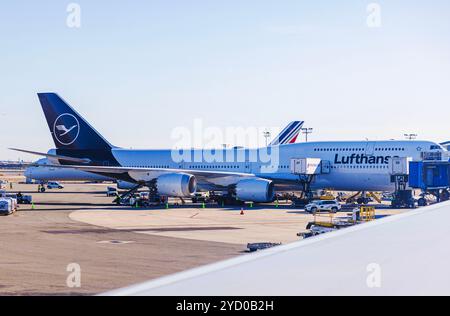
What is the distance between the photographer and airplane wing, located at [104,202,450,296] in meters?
4.00

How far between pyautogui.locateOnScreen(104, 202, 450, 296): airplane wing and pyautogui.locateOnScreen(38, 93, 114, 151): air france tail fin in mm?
46643

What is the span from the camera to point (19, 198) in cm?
5047

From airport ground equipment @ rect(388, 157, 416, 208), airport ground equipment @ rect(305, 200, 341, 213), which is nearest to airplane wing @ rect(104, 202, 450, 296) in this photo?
airport ground equipment @ rect(305, 200, 341, 213)

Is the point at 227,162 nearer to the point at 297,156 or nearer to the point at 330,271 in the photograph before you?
the point at 297,156

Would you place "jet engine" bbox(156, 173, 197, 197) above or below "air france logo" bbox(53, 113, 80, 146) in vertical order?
below

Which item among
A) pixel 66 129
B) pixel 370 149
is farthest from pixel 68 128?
pixel 370 149

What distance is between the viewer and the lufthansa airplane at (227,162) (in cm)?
4397

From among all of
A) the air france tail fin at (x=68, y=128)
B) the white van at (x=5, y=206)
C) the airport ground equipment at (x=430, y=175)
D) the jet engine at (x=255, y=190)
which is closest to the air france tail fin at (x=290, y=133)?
the air france tail fin at (x=68, y=128)

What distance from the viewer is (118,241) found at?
2406 cm

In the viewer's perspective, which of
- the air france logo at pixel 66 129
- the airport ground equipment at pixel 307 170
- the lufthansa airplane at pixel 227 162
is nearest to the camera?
the airport ground equipment at pixel 307 170

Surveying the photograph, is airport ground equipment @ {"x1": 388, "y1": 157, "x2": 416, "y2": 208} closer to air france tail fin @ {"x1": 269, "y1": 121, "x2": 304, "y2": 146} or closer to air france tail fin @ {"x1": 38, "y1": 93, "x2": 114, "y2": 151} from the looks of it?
air france tail fin @ {"x1": 38, "y1": 93, "x2": 114, "y2": 151}

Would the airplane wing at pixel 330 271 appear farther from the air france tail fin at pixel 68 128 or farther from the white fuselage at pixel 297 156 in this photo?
the air france tail fin at pixel 68 128

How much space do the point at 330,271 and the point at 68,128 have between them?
4905 cm

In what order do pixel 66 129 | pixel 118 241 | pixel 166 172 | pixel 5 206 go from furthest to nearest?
pixel 66 129
pixel 166 172
pixel 5 206
pixel 118 241
